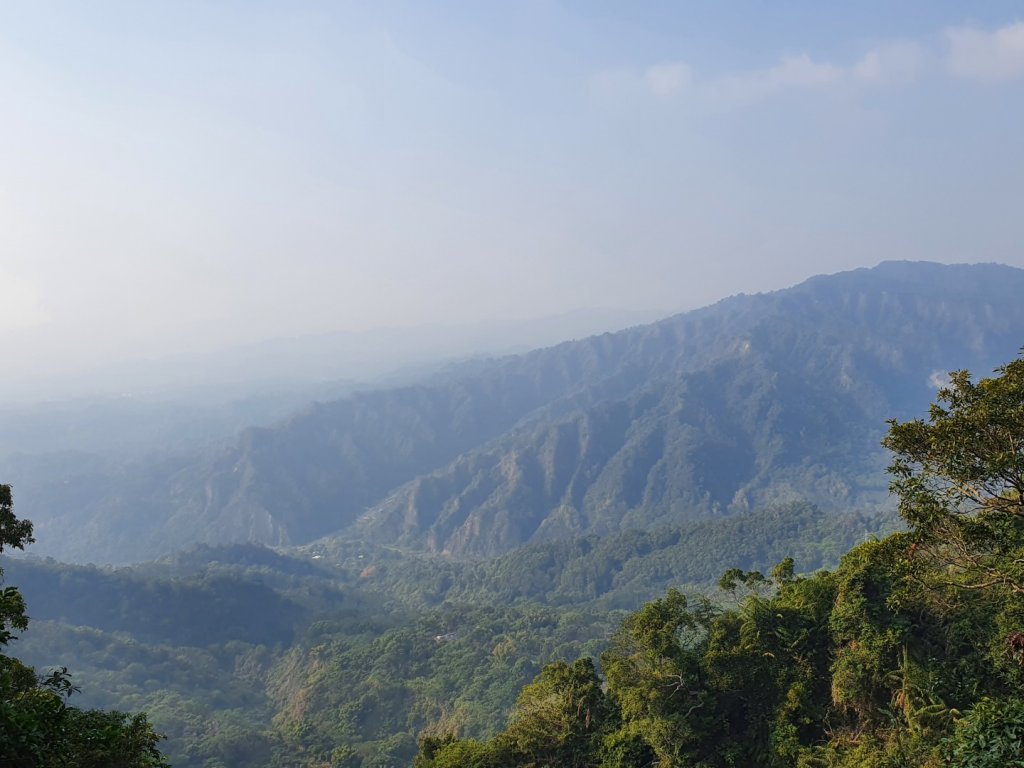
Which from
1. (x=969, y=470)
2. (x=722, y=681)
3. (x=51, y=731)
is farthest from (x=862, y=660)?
(x=51, y=731)

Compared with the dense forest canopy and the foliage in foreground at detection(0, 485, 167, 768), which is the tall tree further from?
the foliage in foreground at detection(0, 485, 167, 768)

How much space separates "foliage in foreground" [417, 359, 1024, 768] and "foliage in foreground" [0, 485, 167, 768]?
1611 cm

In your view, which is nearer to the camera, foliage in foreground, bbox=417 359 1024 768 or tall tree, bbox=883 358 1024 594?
tall tree, bbox=883 358 1024 594

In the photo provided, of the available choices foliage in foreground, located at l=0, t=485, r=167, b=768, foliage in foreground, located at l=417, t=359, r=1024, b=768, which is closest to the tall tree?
foliage in foreground, located at l=417, t=359, r=1024, b=768

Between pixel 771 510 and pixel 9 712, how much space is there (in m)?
166

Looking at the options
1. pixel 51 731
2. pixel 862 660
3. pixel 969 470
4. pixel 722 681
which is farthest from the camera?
pixel 722 681

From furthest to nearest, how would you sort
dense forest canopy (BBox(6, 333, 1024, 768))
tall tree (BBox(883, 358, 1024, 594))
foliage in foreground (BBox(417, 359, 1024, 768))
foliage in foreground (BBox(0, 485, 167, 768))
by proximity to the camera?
foliage in foreground (BBox(417, 359, 1024, 768)) < dense forest canopy (BBox(6, 333, 1024, 768)) < tall tree (BBox(883, 358, 1024, 594)) < foliage in foreground (BBox(0, 485, 167, 768))

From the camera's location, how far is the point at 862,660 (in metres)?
23.2

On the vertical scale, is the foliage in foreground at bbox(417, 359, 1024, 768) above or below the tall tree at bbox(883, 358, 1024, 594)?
below

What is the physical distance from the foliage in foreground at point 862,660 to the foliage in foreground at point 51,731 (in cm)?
1611

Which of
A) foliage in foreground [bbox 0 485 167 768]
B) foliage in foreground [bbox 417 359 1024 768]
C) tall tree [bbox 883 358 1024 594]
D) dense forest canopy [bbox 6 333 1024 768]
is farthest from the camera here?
foliage in foreground [bbox 417 359 1024 768]

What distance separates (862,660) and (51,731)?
24221 millimetres

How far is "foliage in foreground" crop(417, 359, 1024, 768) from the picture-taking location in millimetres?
13602

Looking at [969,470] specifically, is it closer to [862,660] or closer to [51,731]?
[862,660]
